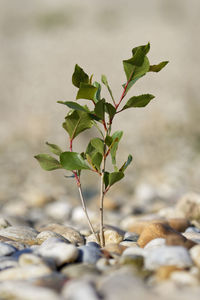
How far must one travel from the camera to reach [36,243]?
3064mm

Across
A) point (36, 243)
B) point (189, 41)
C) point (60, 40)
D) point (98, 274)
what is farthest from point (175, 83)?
point (98, 274)

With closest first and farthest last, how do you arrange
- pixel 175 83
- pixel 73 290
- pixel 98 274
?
pixel 73 290 < pixel 98 274 < pixel 175 83

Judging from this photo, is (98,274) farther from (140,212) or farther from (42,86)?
(42,86)

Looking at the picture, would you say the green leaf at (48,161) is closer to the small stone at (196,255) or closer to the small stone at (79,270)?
the small stone at (79,270)

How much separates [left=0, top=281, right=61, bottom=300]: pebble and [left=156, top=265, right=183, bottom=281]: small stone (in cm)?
50

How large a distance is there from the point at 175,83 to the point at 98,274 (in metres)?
12.7

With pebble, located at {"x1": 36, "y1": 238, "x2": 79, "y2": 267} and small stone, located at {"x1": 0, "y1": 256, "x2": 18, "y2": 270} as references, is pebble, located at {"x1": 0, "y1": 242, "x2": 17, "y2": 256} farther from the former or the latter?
pebble, located at {"x1": 36, "y1": 238, "x2": 79, "y2": 267}

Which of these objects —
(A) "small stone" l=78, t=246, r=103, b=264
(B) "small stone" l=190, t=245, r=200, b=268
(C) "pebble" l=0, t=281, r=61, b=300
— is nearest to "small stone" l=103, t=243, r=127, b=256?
(A) "small stone" l=78, t=246, r=103, b=264

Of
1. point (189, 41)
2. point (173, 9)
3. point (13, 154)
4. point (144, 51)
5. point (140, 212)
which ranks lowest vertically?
point (140, 212)

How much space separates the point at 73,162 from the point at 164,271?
1.03m

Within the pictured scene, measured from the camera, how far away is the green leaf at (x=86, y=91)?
2.43 m

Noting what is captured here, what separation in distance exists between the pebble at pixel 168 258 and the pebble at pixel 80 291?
45 cm

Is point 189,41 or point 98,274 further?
point 189,41

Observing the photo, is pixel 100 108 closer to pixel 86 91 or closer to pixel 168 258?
pixel 86 91
